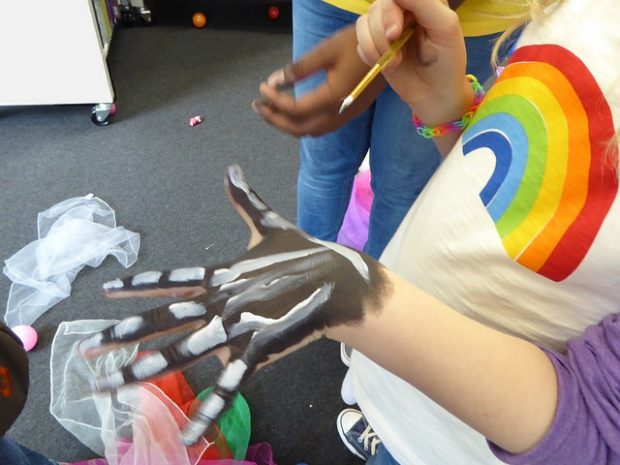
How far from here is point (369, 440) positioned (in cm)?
98

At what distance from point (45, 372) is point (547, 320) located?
3.39 ft

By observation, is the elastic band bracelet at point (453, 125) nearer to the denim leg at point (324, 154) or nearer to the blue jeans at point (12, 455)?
the denim leg at point (324, 154)

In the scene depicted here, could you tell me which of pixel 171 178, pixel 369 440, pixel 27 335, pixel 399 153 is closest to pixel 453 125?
pixel 399 153

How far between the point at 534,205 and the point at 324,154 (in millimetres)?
527

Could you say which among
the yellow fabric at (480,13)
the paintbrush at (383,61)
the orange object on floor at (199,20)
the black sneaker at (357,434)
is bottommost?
the black sneaker at (357,434)

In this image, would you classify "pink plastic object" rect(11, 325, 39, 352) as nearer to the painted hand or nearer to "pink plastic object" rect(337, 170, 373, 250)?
"pink plastic object" rect(337, 170, 373, 250)

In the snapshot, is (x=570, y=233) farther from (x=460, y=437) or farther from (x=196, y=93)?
(x=196, y=93)

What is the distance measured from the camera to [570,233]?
1.41 ft

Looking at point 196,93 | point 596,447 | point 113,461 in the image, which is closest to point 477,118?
point 596,447

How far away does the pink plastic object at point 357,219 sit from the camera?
51.3 inches

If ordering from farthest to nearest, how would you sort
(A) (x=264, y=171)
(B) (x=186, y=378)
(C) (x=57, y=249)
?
1. (A) (x=264, y=171)
2. (C) (x=57, y=249)
3. (B) (x=186, y=378)

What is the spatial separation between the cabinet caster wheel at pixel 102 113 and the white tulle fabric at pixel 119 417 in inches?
37.1

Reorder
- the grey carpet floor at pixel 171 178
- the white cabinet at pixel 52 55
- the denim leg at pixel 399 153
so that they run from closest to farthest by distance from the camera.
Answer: the denim leg at pixel 399 153, the grey carpet floor at pixel 171 178, the white cabinet at pixel 52 55

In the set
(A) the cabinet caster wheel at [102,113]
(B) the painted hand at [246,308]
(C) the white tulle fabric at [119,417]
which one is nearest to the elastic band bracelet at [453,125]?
(B) the painted hand at [246,308]
